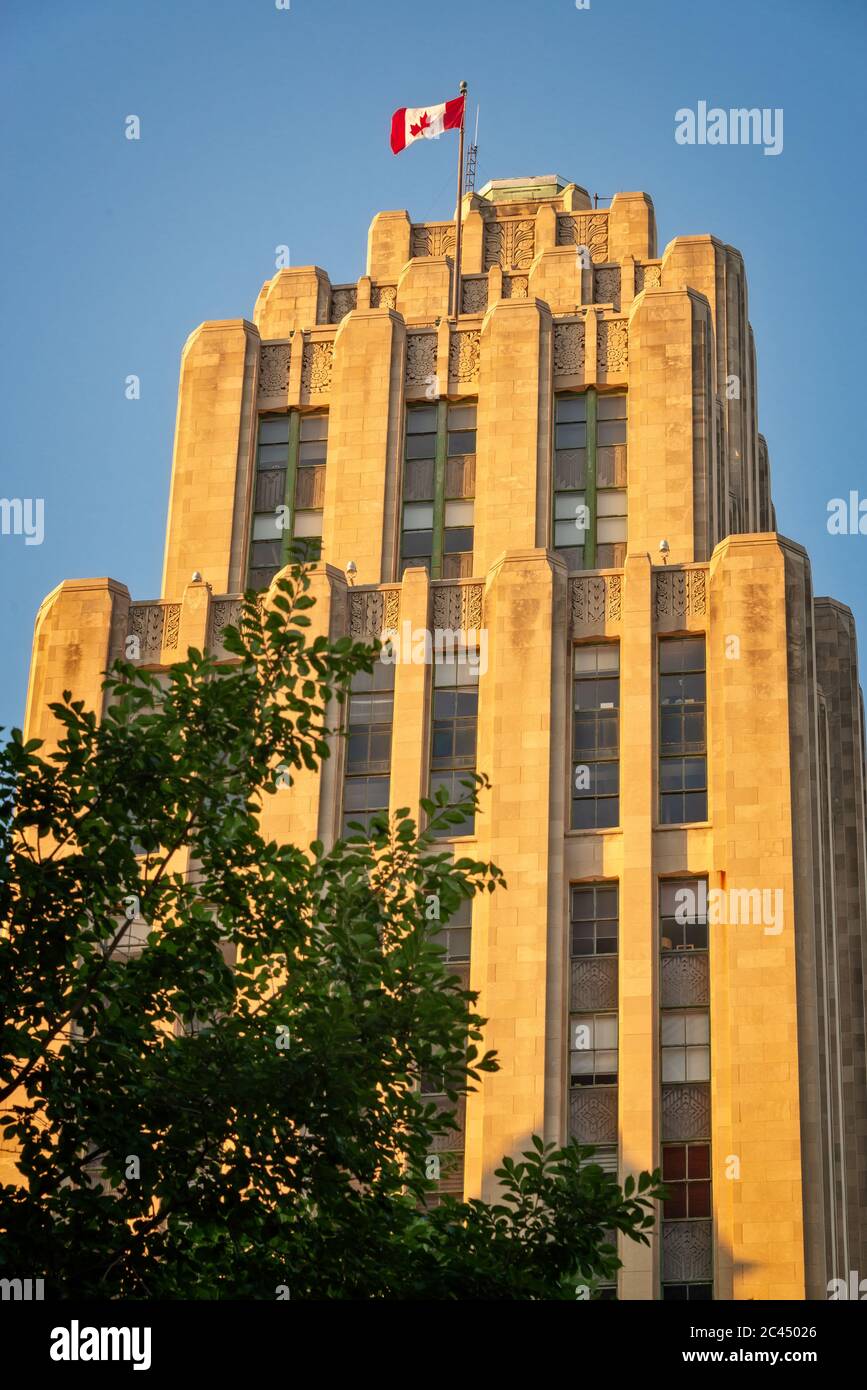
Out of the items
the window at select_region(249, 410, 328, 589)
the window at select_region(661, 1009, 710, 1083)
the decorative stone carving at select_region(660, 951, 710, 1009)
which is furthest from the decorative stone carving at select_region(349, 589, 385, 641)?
the window at select_region(661, 1009, 710, 1083)

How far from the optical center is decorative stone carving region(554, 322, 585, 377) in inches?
2589

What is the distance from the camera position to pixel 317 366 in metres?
68.1

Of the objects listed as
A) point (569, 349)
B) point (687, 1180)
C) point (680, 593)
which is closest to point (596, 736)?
point (680, 593)

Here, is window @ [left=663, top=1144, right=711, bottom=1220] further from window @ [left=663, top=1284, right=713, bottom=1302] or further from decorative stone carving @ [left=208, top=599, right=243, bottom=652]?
decorative stone carving @ [left=208, top=599, right=243, bottom=652]

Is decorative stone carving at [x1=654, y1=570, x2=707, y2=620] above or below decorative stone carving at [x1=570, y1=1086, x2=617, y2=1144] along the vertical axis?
above

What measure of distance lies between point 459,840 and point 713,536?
1249 centimetres

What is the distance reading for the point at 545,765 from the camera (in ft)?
182

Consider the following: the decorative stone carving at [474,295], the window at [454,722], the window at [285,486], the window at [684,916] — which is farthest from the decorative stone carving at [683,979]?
the decorative stone carving at [474,295]

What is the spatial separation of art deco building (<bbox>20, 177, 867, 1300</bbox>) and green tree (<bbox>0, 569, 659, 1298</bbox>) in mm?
22007

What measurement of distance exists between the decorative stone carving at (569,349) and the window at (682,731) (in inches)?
449

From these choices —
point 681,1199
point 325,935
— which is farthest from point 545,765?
point 325,935

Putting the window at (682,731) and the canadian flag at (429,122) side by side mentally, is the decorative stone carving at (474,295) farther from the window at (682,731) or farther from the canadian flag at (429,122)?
the window at (682,731)

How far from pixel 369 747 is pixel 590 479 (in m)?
11.3

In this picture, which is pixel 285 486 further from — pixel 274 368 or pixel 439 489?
pixel 439 489
